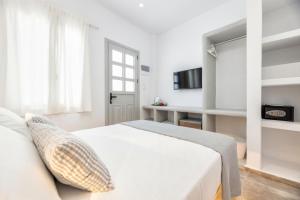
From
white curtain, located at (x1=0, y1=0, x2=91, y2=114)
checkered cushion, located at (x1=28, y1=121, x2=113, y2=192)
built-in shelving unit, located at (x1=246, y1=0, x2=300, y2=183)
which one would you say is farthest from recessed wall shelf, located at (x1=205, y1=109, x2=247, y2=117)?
white curtain, located at (x1=0, y1=0, x2=91, y2=114)

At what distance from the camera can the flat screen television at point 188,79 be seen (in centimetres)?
296

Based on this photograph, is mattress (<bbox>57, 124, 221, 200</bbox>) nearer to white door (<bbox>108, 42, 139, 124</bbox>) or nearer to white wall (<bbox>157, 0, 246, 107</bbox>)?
white door (<bbox>108, 42, 139, 124</bbox>)

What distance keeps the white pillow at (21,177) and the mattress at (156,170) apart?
14 centimetres

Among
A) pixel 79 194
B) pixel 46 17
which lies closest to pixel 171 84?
pixel 46 17

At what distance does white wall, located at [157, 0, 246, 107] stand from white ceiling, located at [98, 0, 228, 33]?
176 mm

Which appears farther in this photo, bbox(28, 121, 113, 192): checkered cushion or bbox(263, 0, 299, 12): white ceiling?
bbox(263, 0, 299, 12): white ceiling

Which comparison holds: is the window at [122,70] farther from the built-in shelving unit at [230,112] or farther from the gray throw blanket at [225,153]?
the gray throw blanket at [225,153]

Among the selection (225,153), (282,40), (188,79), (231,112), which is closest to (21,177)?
(225,153)

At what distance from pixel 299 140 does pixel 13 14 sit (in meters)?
4.13

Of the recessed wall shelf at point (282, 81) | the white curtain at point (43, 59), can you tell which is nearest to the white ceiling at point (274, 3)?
the recessed wall shelf at point (282, 81)

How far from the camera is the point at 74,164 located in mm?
474

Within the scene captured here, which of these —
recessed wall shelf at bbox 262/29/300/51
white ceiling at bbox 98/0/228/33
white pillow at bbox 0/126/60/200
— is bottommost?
white pillow at bbox 0/126/60/200

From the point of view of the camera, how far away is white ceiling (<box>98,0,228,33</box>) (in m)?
2.64

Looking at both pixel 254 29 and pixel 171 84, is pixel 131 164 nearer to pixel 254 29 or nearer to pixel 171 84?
pixel 254 29
